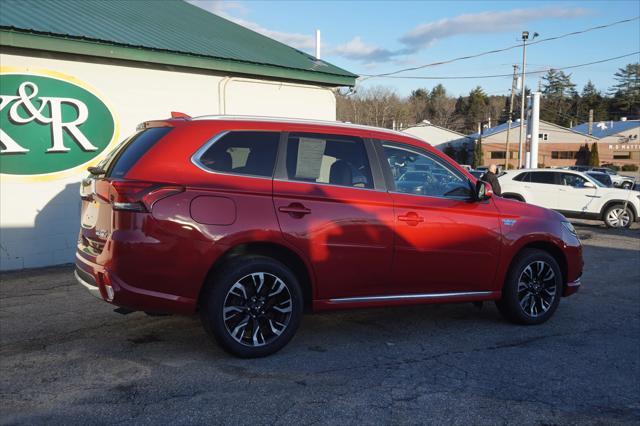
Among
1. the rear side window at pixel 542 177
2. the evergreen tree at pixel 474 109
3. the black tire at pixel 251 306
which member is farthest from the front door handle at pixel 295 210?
the evergreen tree at pixel 474 109

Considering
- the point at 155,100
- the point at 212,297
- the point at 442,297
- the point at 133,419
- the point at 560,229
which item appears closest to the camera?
the point at 133,419

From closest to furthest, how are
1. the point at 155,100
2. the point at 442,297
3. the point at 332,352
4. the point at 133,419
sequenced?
the point at 133,419
the point at 332,352
the point at 442,297
the point at 155,100

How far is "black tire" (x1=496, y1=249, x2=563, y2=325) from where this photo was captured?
228 inches

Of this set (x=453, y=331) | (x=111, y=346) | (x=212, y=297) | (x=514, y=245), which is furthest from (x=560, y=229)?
(x=111, y=346)

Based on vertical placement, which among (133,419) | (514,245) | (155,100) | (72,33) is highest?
(72,33)

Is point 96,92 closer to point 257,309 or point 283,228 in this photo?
point 283,228

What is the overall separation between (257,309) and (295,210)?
0.87 m

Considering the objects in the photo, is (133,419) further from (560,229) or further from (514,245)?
(560,229)

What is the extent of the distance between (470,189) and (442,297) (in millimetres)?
1101

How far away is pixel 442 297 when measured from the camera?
5453mm

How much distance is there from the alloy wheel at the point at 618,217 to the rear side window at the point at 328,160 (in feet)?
45.2

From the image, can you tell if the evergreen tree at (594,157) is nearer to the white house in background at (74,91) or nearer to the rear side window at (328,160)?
the white house in background at (74,91)

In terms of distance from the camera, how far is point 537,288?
5.95m

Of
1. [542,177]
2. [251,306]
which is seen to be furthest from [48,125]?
[542,177]
